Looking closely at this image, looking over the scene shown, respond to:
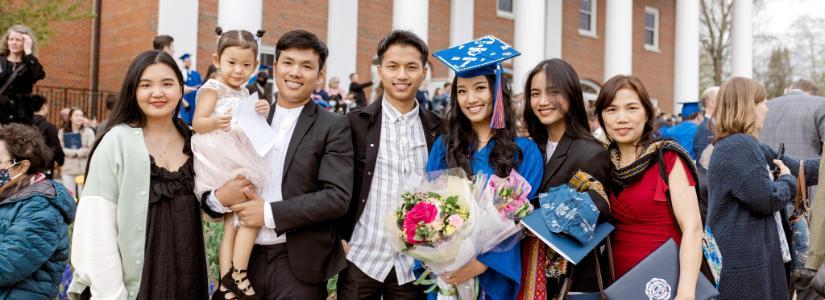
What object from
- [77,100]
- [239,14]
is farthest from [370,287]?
[77,100]

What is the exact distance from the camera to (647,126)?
3533 mm

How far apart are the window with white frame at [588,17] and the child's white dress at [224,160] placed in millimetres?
25689

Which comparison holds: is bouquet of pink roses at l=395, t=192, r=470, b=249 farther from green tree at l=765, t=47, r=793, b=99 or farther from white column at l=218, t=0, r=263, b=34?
green tree at l=765, t=47, r=793, b=99

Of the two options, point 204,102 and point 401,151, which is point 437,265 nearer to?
point 401,151

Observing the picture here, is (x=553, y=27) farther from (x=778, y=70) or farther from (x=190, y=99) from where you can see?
(x=778, y=70)

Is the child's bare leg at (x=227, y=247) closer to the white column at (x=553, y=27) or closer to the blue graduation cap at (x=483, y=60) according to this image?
the blue graduation cap at (x=483, y=60)

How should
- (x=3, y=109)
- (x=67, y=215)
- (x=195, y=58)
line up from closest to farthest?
(x=67, y=215)
(x=3, y=109)
(x=195, y=58)

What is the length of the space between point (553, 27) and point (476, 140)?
22.5 m

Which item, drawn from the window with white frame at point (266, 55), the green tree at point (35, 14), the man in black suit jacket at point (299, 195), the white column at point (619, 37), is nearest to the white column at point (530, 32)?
the white column at point (619, 37)

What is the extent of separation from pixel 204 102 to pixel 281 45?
0.49 metres

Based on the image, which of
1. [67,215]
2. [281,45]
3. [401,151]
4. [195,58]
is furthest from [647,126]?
[195,58]

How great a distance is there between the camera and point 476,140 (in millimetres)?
3537

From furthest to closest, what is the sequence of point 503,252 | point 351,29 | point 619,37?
point 619,37
point 351,29
point 503,252

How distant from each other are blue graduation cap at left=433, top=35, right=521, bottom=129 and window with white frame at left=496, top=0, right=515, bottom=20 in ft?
69.0
